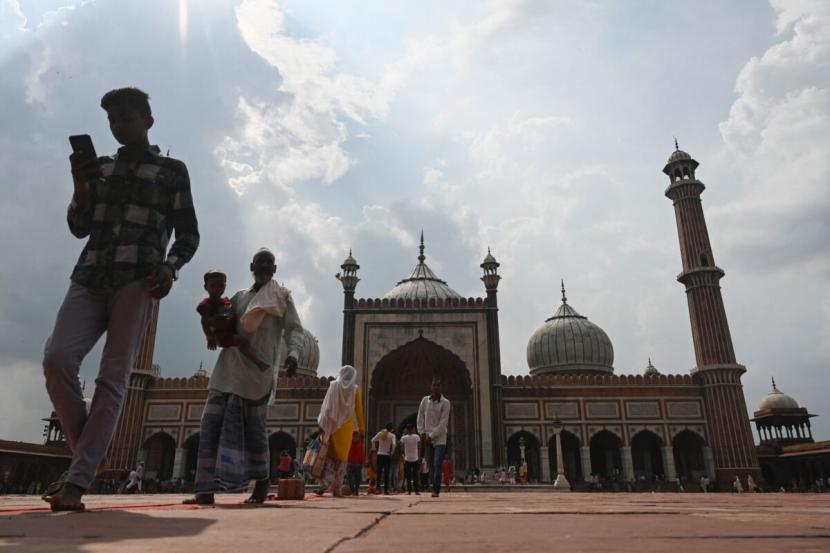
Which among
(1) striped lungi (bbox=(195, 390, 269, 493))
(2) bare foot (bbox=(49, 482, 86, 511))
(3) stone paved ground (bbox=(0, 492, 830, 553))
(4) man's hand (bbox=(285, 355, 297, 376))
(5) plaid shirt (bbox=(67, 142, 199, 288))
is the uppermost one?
(5) plaid shirt (bbox=(67, 142, 199, 288))

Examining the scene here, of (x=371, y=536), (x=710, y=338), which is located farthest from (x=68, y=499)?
(x=710, y=338)

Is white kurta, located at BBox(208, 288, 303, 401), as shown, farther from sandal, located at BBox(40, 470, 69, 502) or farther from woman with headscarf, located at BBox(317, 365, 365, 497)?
woman with headscarf, located at BBox(317, 365, 365, 497)

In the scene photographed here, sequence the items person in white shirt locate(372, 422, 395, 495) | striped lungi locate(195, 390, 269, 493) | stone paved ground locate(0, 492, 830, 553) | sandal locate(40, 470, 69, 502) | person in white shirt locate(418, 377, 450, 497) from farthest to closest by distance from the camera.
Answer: person in white shirt locate(372, 422, 395, 495)
person in white shirt locate(418, 377, 450, 497)
striped lungi locate(195, 390, 269, 493)
sandal locate(40, 470, 69, 502)
stone paved ground locate(0, 492, 830, 553)

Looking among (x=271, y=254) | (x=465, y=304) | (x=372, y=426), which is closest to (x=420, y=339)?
(x=465, y=304)

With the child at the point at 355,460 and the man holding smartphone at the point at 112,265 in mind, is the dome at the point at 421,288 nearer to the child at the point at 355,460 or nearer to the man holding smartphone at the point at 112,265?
the child at the point at 355,460

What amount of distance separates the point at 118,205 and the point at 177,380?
21.7 meters

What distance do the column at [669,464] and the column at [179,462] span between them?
55.7 ft

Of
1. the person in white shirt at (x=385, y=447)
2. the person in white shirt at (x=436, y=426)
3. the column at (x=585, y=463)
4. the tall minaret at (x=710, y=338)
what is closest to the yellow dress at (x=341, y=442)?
the person in white shirt at (x=436, y=426)

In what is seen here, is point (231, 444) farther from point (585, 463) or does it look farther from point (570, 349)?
point (570, 349)

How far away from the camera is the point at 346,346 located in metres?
21.7

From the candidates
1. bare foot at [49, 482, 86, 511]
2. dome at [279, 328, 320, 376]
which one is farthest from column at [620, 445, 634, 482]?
bare foot at [49, 482, 86, 511]

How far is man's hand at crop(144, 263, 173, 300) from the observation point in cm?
272

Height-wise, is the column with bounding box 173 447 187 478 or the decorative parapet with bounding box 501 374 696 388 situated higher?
the decorative parapet with bounding box 501 374 696 388

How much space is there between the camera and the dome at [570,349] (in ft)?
88.9
